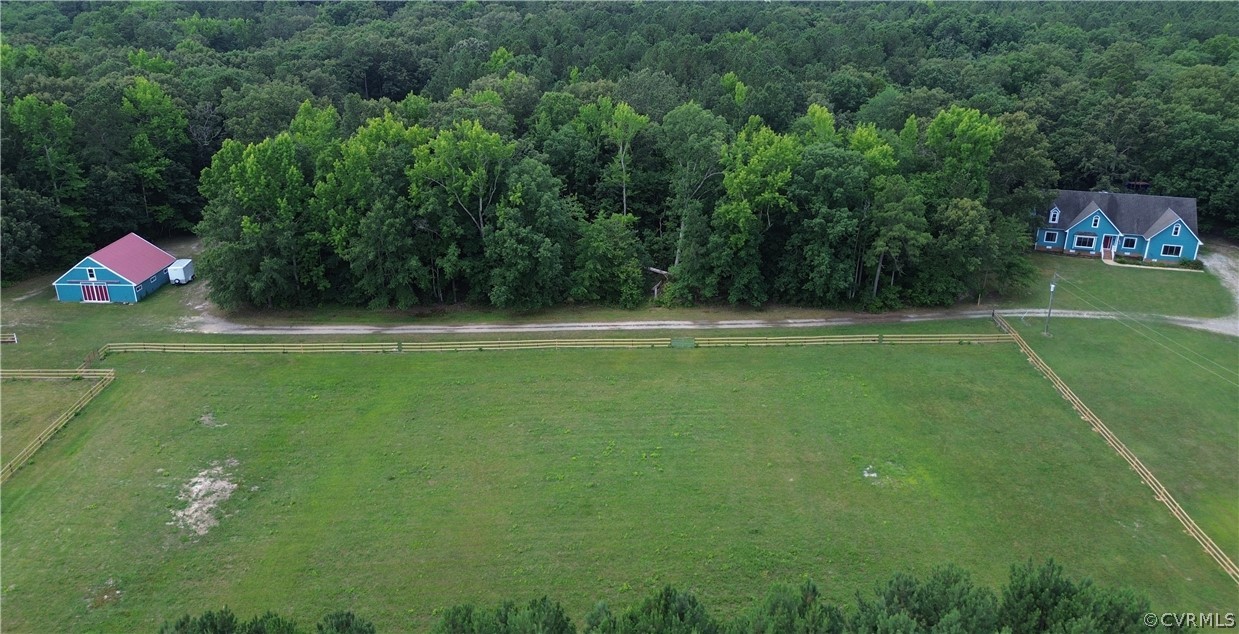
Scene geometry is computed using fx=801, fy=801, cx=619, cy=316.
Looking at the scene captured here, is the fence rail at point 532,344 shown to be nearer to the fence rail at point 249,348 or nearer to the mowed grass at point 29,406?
the fence rail at point 249,348

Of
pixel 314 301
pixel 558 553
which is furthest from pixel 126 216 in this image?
pixel 558 553

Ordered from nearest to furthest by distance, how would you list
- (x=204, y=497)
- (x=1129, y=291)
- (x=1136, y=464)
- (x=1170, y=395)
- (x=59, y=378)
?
(x=204, y=497) → (x=1136, y=464) → (x=1170, y=395) → (x=59, y=378) → (x=1129, y=291)

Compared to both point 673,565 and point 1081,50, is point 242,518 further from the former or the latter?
point 1081,50

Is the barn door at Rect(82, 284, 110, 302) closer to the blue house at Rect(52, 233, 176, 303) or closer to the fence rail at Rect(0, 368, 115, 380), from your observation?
the blue house at Rect(52, 233, 176, 303)

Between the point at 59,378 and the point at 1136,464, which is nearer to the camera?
the point at 1136,464

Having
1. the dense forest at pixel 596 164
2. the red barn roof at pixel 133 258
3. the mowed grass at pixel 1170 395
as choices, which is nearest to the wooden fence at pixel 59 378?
the dense forest at pixel 596 164

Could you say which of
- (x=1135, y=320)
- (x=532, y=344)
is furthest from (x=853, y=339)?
(x=532, y=344)

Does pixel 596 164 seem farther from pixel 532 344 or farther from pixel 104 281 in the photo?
pixel 104 281

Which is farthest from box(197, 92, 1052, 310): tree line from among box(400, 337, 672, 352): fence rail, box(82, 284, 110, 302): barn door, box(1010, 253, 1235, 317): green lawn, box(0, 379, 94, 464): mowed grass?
box(0, 379, 94, 464): mowed grass
